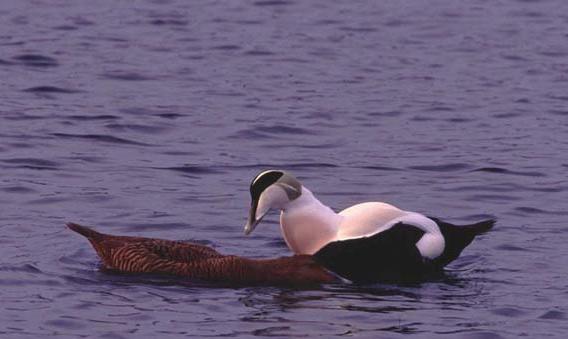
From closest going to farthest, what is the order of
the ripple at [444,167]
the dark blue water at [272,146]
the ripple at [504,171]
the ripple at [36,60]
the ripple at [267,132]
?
the dark blue water at [272,146]
the ripple at [504,171]
the ripple at [444,167]
the ripple at [267,132]
the ripple at [36,60]

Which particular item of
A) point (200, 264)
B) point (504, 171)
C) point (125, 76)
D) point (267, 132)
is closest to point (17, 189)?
point (200, 264)

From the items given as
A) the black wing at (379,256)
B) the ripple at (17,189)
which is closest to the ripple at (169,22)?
the ripple at (17,189)

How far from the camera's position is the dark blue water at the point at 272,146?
11938mm

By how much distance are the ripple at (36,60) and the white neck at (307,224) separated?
9.88m

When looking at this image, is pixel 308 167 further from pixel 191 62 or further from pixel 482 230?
pixel 191 62

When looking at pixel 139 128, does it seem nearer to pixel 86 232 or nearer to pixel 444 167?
pixel 444 167

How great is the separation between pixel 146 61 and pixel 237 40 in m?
1.92

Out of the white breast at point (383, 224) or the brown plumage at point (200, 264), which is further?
the white breast at point (383, 224)

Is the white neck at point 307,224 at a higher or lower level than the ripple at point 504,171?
higher

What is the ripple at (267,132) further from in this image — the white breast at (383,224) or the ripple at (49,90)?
the white breast at (383,224)

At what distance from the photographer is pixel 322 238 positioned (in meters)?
13.0

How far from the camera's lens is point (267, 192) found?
12.9 m

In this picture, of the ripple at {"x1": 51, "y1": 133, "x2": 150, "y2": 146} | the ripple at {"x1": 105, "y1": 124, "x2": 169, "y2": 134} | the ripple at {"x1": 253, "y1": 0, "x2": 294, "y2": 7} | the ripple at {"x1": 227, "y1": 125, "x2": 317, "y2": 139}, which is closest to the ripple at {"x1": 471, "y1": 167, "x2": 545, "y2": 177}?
the ripple at {"x1": 227, "y1": 125, "x2": 317, "y2": 139}

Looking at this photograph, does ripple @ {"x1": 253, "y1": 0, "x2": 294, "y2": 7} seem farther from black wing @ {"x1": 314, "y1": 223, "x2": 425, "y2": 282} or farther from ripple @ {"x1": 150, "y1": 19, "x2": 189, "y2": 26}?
black wing @ {"x1": 314, "y1": 223, "x2": 425, "y2": 282}
